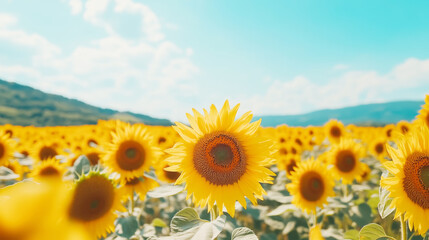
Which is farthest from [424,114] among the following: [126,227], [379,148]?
[379,148]

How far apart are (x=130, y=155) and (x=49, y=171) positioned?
1.91 meters

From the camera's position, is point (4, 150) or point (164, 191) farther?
point (4, 150)

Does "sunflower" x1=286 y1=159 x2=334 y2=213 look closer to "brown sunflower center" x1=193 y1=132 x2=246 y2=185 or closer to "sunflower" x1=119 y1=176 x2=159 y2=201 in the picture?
"brown sunflower center" x1=193 y1=132 x2=246 y2=185

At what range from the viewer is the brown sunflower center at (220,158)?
8.05 feet

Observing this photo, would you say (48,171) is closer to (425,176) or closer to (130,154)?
(130,154)

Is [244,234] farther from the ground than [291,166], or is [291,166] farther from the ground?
[244,234]

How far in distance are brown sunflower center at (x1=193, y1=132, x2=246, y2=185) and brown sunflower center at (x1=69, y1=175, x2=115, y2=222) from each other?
1115 millimetres

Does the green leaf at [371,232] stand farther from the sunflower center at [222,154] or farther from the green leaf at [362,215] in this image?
the green leaf at [362,215]

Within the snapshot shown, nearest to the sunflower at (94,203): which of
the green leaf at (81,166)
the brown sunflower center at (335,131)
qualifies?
the green leaf at (81,166)

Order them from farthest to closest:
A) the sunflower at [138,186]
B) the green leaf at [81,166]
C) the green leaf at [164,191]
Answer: the sunflower at [138,186], the green leaf at [81,166], the green leaf at [164,191]

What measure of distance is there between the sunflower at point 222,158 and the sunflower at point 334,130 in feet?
26.9

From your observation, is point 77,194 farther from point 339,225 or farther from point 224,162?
point 339,225

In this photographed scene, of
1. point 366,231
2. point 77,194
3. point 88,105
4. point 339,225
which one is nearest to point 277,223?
point 339,225

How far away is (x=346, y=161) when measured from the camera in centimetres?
561
